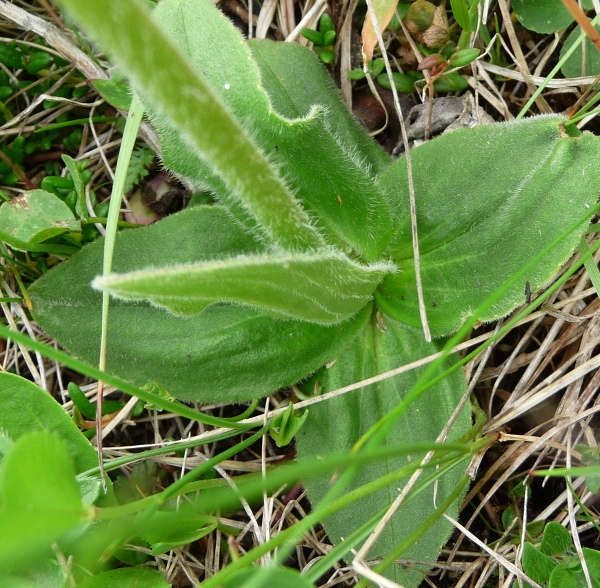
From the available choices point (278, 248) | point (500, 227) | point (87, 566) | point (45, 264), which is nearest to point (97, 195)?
point (45, 264)

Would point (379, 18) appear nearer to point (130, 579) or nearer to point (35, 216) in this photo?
point (35, 216)

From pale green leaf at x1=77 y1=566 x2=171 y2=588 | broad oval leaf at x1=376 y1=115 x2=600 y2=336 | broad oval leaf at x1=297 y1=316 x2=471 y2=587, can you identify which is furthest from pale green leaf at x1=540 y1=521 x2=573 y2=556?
pale green leaf at x1=77 y1=566 x2=171 y2=588

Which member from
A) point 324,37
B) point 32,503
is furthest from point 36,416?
point 324,37

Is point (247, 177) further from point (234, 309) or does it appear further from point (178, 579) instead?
point (178, 579)

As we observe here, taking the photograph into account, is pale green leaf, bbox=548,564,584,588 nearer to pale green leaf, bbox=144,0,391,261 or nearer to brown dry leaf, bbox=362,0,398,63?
pale green leaf, bbox=144,0,391,261

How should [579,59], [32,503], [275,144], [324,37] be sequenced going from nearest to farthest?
[32,503] < [275,144] < [579,59] < [324,37]

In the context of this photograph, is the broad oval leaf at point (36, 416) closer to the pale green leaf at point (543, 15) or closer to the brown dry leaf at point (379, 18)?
the brown dry leaf at point (379, 18)

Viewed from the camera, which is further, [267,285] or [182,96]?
[267,285]
